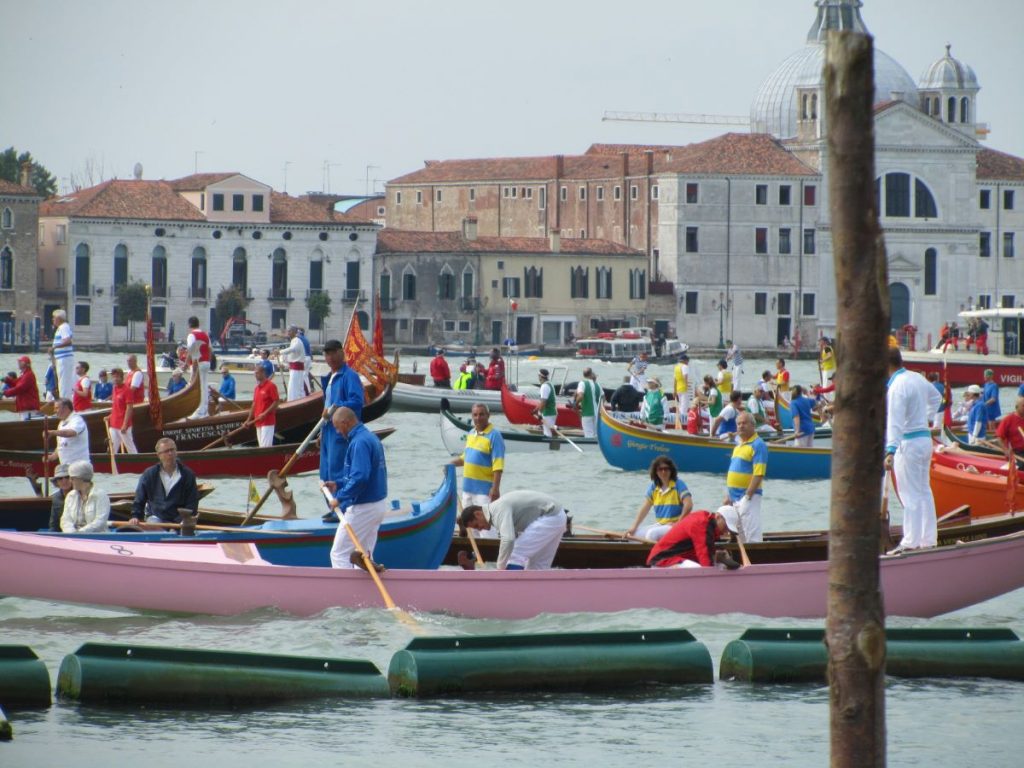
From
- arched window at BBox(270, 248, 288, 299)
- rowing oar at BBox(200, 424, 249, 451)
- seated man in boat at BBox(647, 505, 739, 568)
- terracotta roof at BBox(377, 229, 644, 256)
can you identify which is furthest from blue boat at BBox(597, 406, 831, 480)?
terracotta roof at BBox(377, 229, 644, 256)

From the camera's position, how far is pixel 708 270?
7025 cm

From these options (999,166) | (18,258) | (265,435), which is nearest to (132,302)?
(18,258)

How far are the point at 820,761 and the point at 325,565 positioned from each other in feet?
13.1

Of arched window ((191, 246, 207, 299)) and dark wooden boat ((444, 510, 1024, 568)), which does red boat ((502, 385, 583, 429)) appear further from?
arched window ((191, 246, 207, 299))

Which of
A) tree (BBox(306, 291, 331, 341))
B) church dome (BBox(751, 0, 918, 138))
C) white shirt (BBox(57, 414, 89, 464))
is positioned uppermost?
church dome (BBox(751, 0, 918, 138))

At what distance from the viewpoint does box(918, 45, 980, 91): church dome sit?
7650cm

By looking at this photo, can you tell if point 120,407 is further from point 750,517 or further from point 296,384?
point 750,517

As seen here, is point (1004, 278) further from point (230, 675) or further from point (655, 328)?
point (230, 675)

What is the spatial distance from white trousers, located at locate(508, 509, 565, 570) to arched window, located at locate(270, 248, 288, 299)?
5907 centimetres

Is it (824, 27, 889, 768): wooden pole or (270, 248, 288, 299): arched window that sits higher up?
(270, 248, 288, 299): arched window

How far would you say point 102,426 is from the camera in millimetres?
21312

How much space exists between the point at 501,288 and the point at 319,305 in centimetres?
739

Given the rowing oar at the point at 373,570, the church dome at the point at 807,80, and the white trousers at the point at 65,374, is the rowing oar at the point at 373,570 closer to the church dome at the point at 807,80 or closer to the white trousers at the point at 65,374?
the white trousers at the point at 65,374

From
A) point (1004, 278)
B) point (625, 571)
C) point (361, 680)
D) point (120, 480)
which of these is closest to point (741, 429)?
point (625, 571)
